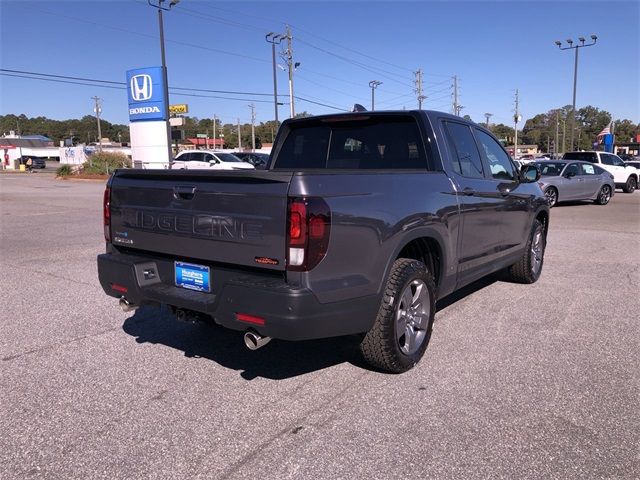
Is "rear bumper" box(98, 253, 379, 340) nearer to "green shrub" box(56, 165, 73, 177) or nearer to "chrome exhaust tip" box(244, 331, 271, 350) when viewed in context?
"chrome exhaust tip" box(244, 331, 271, 350)

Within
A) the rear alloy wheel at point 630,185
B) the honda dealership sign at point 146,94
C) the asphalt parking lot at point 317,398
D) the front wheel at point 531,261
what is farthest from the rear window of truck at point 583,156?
the honda dealership sign at point 146,94

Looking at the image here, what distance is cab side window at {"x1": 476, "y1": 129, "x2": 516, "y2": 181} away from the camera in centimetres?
546

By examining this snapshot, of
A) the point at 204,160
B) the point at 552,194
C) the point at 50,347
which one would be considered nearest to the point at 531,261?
the point at 50,347

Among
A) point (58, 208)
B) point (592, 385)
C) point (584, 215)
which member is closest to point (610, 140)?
point (584, 215)

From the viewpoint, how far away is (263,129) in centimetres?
14750

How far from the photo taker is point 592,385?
3.70 meters

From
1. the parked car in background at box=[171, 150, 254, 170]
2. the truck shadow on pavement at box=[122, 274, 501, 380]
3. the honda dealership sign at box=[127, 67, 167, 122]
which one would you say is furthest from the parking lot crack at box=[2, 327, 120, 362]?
the honda dealership sign at box=[127, 67, 167, 122]

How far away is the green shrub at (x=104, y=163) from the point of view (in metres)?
39.3

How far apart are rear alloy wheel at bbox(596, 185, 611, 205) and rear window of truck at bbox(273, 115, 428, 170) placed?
16436mm

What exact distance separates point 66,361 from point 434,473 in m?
2.92

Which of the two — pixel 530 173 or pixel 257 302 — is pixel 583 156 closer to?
pixel 530 173

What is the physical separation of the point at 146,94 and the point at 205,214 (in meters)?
30.8

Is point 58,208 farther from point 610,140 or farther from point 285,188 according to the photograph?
point 610,140

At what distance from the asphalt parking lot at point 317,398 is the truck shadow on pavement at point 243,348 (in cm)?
2
